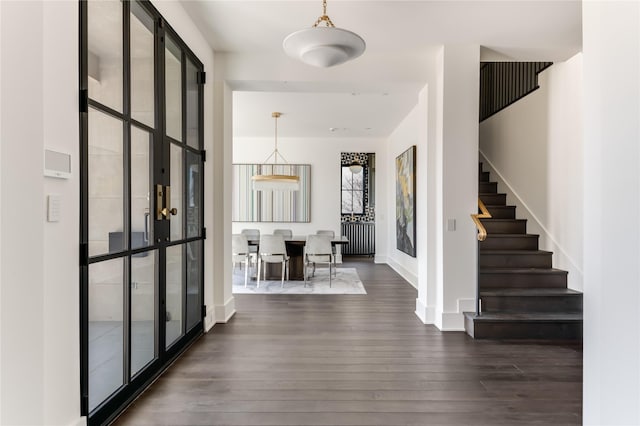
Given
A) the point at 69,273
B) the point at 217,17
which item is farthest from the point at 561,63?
the point at 69,273

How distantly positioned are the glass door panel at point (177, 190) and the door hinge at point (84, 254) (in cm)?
109

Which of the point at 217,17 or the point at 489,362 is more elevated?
the point at 217,17

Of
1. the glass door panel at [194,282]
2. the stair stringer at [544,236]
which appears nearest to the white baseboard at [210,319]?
the glass door panel at [194,282]

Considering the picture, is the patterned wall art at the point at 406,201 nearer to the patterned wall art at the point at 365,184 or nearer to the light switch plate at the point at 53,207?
the patterned wall art at the point at 365,184

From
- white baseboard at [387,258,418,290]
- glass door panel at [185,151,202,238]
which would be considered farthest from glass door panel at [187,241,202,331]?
white baseboard at [387,258,418,290]

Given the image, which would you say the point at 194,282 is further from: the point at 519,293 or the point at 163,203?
the point at 519,293

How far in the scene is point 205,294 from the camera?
375cm

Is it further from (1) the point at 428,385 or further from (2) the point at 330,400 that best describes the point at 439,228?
(2) the point at 330,400

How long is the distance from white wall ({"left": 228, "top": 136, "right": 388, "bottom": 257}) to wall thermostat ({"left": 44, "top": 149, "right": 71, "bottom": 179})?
22.7 ft

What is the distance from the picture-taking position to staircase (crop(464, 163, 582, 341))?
11.5 feet

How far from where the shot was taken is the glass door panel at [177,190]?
117 inches

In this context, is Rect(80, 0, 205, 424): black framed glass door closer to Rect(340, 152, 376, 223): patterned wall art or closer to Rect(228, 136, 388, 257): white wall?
Rect(228, 136, 388, 257): white wall

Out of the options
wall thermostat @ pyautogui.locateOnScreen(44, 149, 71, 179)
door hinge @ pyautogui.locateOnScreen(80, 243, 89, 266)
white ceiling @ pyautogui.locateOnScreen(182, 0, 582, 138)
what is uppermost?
white ceiling @ pyautogui.locateOnScreen(182, 0, 582, 138)

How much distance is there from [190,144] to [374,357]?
8.62 ft
